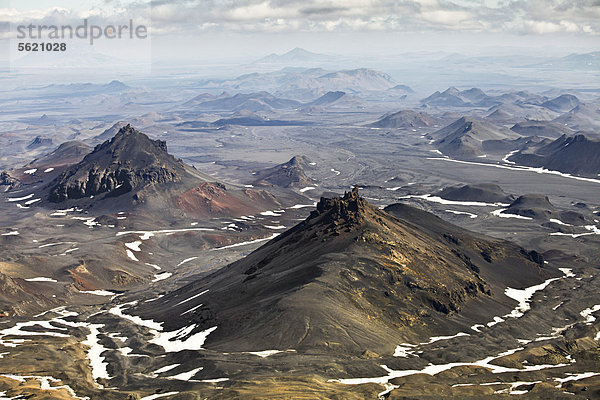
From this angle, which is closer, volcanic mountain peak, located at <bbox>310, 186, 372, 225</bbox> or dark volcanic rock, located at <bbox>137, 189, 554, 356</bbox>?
dark volcanic rock, located at <bbox>137, 189, 554, 356</bbox>

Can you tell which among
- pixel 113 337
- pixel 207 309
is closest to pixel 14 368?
pixel 113 337

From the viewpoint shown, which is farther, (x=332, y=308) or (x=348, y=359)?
(x=332, y=308)

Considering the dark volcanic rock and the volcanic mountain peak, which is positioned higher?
the volcanic mountain peak

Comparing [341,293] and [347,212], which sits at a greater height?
[347,212]

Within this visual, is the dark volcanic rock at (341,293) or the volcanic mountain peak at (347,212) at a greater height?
the volcanic mountain peak at (347,212)

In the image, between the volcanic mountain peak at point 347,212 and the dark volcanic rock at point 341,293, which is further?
the volcanic mountain peak at point 347,212

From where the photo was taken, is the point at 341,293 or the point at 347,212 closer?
the point at 341,293

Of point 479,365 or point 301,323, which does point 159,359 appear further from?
point 479,365

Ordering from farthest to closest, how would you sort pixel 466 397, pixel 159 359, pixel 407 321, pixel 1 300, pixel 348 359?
pixel 1 300
pixel 407 321
pixel 159 359
pixel 348 359
pixel 466 397
